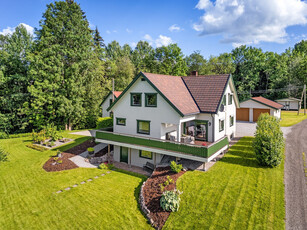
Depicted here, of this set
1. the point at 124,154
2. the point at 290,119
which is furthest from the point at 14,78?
the point at 290,119

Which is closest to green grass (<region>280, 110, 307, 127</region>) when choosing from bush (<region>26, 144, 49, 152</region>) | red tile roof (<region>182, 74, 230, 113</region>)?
red tile roof (<region>182, 74, 230, 113</region>)

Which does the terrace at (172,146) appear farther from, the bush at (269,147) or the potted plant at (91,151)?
the bush at (269,147)

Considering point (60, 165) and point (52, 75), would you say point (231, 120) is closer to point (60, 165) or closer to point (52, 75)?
point (60, 165)

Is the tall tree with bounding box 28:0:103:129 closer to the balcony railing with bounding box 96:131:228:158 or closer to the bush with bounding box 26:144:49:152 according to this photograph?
the bush with bounding box 26:144:49:152

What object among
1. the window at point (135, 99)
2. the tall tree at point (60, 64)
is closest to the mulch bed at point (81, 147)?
the window at point (135, 99)

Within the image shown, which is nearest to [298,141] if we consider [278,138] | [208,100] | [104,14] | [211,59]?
[278,138]
